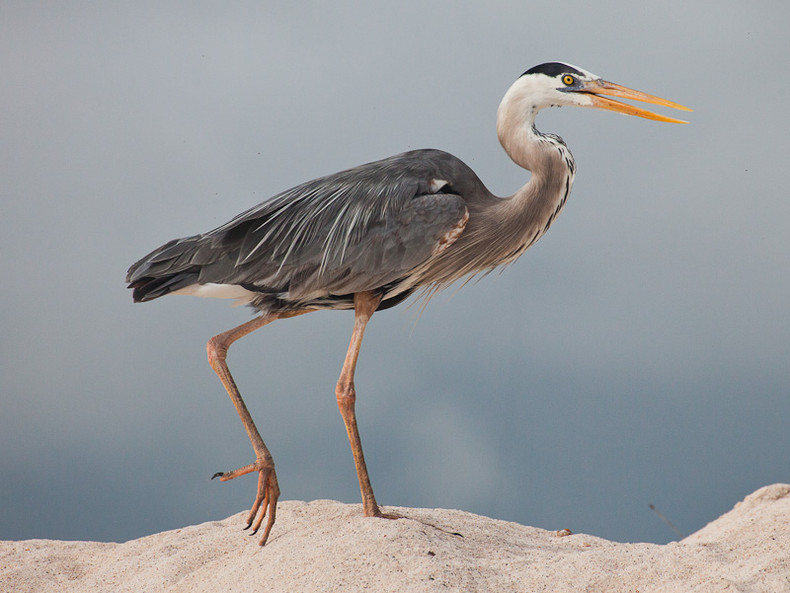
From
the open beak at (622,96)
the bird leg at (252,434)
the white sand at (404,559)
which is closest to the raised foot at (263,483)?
the bird leg at (252,434)

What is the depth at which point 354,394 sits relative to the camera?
4.62 meters

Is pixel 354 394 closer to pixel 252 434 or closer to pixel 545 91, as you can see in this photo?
pixel 252 434

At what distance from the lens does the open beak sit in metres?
4.91

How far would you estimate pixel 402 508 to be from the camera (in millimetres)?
5137

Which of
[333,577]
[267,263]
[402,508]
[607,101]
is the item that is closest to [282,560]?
[333,577]

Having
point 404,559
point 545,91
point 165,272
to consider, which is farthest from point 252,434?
point 545,91

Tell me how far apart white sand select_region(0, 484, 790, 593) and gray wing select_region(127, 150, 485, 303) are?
1.32 m

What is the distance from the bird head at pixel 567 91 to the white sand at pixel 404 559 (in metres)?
2.40

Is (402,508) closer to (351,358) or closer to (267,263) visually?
(351,358)

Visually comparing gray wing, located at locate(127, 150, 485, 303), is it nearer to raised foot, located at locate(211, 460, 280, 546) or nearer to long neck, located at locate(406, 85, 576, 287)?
long neck, located at locate(406, 85, 576, 287)

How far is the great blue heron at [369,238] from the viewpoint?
4.50 metres

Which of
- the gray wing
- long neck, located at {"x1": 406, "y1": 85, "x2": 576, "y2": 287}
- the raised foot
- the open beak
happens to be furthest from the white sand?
the open beak

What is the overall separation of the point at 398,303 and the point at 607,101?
169cm

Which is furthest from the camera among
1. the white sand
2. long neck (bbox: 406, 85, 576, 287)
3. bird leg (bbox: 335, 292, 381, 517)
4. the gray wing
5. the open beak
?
the open beak
